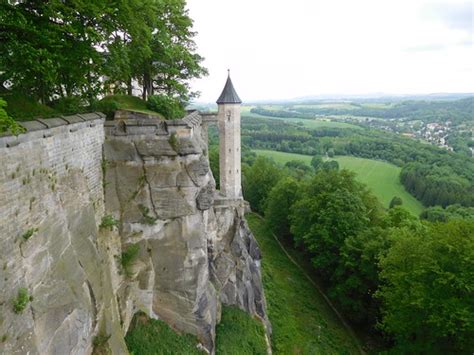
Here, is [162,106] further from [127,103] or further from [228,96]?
[228,96]

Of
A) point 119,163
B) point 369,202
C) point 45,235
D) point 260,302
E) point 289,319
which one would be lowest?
point 289,319

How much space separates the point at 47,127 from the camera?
33.5ft

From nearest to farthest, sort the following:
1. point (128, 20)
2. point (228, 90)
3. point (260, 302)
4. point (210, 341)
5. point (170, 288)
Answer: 1. point (128, 20)
2. point (170, 288)
3. point (210, 341)
4. point (260, 302)
5. point (228, 90)

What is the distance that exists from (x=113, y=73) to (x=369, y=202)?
1023 inches

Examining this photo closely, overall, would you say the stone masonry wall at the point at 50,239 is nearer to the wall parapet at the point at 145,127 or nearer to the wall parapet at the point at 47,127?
the wall parapet at the point at 47,127

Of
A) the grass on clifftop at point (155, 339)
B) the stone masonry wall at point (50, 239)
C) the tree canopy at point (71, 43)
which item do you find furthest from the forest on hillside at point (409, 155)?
the stone masonry wall at point (50, 239)

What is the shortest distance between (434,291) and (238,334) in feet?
35.7

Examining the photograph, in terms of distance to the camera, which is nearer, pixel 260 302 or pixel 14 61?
pixel 14 61

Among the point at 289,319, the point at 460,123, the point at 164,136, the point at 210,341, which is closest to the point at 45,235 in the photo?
the point at 164,136

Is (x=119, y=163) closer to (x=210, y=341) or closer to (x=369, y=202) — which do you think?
(x=210, y=341)

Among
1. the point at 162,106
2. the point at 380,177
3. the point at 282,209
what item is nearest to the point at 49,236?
the point at 162,106

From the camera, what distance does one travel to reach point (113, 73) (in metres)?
15.3

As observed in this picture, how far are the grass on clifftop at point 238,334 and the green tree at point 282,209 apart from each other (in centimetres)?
1752

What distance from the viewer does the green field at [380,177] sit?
211 ft
